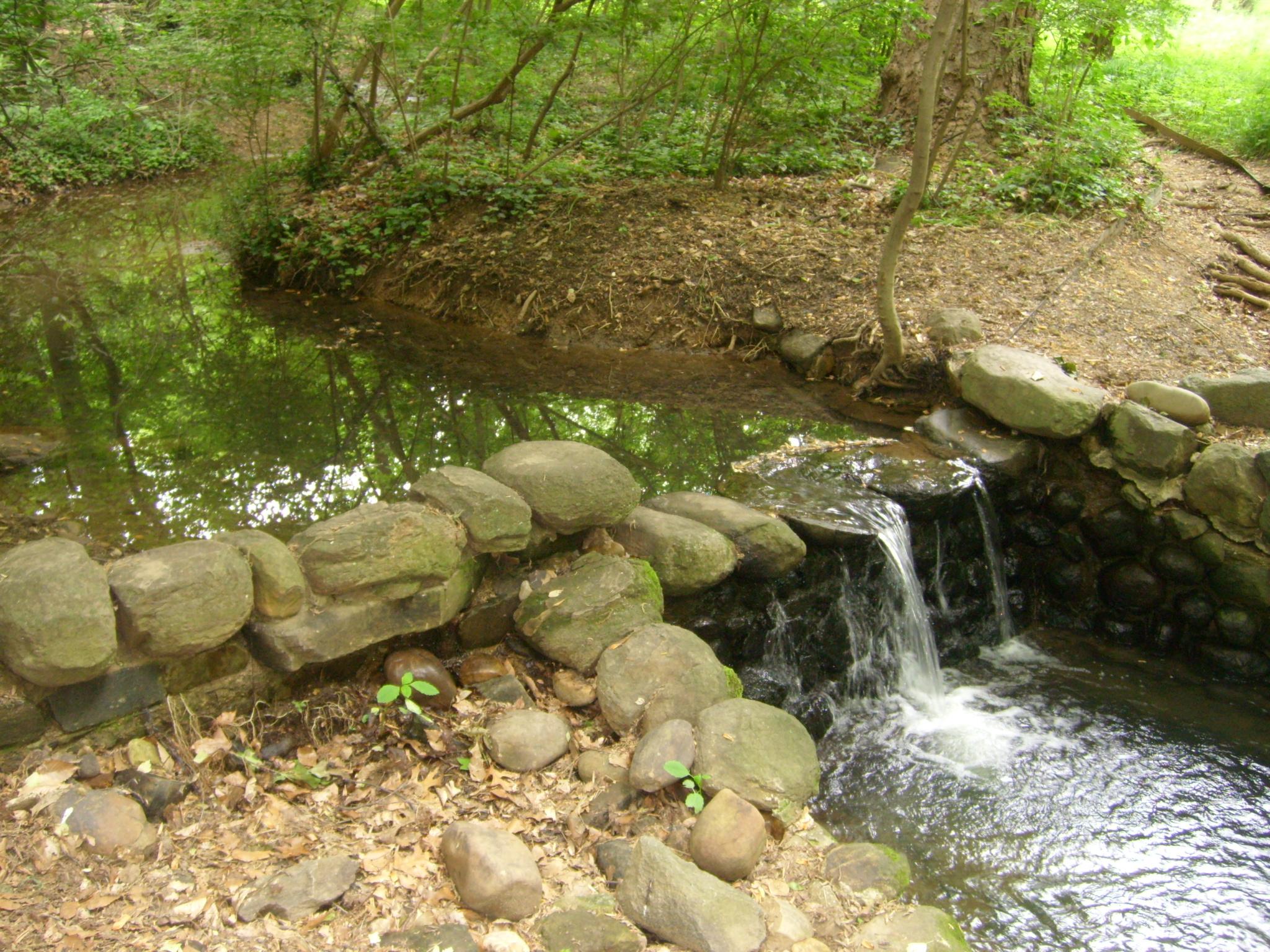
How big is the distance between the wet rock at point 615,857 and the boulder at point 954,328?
187 inches

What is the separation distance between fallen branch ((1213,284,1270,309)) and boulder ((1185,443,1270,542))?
2913 mm

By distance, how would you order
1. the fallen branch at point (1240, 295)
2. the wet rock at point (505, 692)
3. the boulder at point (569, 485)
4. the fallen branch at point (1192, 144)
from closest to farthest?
the wet rock at point (505, 692), the boulder at point (569, 485), the fallen branch at point (1240, 295), the fallen branch at point (1192, 144)

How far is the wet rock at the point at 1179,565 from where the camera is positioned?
5364 millimetres

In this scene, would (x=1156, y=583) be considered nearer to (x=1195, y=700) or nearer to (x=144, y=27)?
(x=1195, y=700)

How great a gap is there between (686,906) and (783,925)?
Answer: 0.32 meters

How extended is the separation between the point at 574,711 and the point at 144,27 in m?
10.4

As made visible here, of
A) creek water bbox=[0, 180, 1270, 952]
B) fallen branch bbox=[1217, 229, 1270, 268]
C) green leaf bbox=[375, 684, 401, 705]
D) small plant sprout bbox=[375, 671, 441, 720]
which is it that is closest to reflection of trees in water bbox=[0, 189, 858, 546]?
creek water bbox=[0, 180, 1270, 952]

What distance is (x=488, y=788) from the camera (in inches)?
125

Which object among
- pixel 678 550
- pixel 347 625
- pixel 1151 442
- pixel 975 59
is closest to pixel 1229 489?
pixel 1151 442

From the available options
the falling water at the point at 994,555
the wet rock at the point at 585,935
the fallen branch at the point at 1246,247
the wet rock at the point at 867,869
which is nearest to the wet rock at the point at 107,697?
the wet rock at the point at 585,935

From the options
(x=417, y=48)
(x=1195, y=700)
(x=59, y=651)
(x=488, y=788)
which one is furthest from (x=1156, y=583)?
(x=417, y=48)

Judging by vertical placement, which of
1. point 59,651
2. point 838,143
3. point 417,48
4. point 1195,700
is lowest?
point 1195,700

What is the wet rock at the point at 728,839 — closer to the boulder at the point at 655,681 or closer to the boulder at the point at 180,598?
the boulder at the point at 655,681

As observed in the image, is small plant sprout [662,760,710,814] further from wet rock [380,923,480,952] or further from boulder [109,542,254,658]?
boulder [109,542,254,658]
